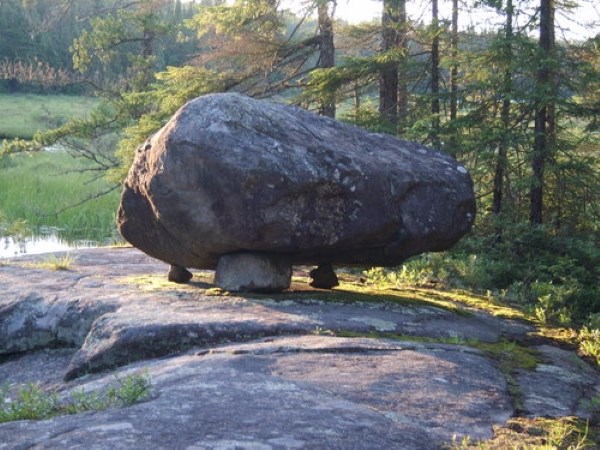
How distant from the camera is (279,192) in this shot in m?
7.46

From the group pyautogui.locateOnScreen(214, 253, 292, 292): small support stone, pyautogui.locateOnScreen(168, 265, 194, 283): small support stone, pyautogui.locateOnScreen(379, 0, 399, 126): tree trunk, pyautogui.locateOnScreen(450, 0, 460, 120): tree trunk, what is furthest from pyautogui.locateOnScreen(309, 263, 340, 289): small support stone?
pyautogui.locateOnScreen(379, 0, 399, 126): tree trunk

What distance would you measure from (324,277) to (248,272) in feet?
4.02

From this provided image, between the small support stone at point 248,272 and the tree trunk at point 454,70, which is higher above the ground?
the tree trunk at point 454,70

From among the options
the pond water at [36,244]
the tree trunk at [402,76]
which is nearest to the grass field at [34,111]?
the pond water at [36,244]

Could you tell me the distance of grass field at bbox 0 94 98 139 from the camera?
1876 inches

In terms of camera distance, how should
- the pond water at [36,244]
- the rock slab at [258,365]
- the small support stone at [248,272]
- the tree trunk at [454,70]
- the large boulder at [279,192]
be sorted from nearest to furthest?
→ the rock slab at [258,365]
the large boulder at [279,192]
the small support stone at [248,272]
the tree trunk at [454,70]
the pond water at [36,244]

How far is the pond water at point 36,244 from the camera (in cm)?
1866

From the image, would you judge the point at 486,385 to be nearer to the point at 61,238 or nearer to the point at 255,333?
the point at 255,333

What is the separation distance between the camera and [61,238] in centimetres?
2067

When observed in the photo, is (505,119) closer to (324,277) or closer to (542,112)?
(542,112)

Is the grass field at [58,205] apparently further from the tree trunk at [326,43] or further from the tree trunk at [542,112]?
the tree trunk at [542,112]

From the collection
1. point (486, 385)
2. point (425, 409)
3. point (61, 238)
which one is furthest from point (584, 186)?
point (61, 238)

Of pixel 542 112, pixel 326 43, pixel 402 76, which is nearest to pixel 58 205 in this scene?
pixel 326 43

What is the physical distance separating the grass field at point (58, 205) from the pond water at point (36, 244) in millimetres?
313
